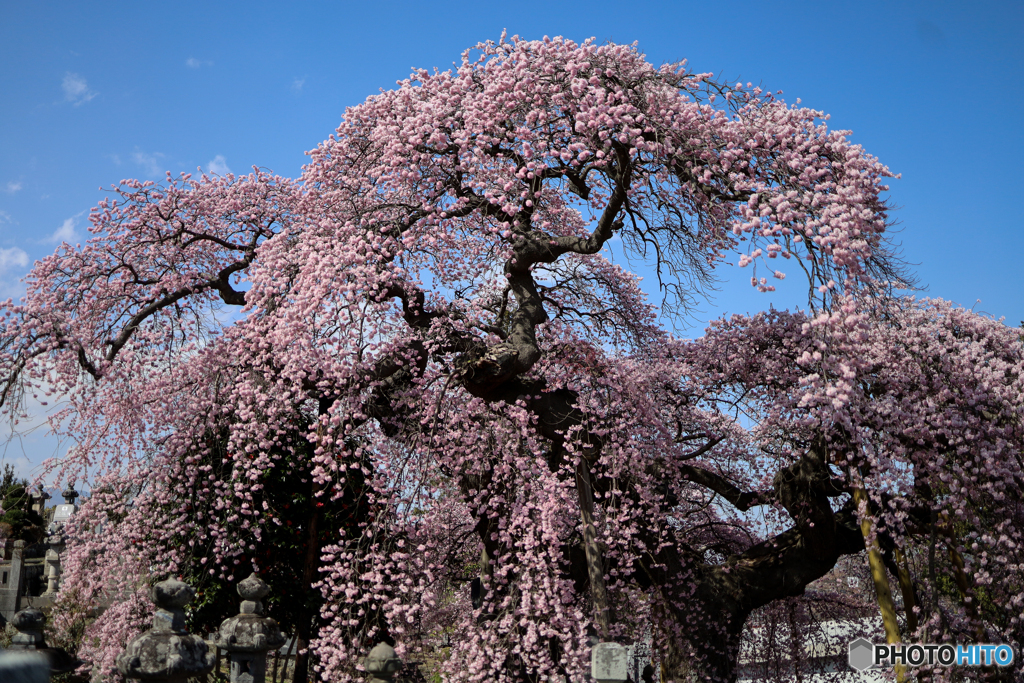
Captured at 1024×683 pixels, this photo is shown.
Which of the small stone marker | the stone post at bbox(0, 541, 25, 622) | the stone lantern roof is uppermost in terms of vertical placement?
the stone lantern roof

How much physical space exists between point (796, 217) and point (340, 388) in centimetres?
598

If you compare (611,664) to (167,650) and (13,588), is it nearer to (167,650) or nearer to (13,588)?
(167,650)

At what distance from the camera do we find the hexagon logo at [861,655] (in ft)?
31.5

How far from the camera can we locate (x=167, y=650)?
456cm

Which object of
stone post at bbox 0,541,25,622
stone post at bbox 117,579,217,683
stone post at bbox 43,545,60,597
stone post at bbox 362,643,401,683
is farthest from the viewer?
stone post at bbox 0,541,25,622

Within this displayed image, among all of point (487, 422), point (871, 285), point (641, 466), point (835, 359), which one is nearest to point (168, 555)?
point (487, 422)

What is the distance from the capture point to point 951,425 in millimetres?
8477

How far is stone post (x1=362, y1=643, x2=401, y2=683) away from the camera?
5789mm

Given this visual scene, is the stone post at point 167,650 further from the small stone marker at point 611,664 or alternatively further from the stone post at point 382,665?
the small stone marker at point 611,664

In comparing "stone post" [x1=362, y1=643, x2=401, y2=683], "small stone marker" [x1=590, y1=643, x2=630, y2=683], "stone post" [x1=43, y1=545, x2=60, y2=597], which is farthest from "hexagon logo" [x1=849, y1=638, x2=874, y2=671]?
"stone post" [x1=43, y1=545, x2=60, y2=597]

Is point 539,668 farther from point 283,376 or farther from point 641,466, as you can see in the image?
point 283,376

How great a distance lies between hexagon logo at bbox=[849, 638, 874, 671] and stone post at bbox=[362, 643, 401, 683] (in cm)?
707

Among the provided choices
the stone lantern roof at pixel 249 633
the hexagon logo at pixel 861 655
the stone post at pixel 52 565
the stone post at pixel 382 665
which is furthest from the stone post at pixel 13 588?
the hexagon logo at pixel 861 655

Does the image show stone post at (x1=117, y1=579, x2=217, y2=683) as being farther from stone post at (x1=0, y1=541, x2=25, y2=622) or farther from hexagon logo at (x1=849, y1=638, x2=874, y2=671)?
stone post at (x1=0, y1=541, x2=25, y2=622)
